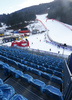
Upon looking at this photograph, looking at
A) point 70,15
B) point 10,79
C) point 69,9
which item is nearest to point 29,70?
point 10,79

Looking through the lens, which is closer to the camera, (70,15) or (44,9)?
(70,15)

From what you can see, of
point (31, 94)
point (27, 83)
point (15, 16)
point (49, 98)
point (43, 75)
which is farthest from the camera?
point (15, 16)

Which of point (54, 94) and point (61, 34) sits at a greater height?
point (61, 34)

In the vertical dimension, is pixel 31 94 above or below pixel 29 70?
below

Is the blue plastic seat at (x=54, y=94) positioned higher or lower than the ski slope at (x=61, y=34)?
lower

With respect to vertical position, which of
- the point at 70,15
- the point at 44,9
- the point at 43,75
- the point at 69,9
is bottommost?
the point at 43,75

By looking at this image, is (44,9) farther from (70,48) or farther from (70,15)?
(70,48)

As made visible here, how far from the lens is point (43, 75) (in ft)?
16.8

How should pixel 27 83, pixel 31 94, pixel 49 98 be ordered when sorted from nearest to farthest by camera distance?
1. pixel 49 98
2. pixel 31 94
3. pixel 27 83

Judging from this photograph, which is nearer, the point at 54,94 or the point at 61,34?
the point at 54,94

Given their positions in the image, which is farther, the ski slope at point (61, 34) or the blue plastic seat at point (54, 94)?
the ski slope at point (61, 34)

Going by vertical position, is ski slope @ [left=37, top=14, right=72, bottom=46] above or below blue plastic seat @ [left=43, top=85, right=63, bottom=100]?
above

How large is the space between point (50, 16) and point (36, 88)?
98.7 m

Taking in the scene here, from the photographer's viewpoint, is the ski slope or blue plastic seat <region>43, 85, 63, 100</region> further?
the ski slope
